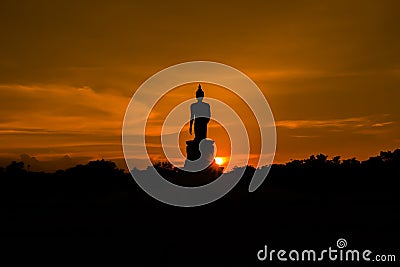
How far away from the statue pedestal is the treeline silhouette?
0.64m

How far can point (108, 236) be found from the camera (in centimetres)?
2188

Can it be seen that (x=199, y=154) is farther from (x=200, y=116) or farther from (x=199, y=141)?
(x=200, y=116)

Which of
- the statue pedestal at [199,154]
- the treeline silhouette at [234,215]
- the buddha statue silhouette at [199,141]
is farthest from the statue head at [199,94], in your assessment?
the treeline silhouette at [234,215]

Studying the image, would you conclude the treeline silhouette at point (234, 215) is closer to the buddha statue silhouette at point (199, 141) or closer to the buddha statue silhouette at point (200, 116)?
the buddha statue silhouette at point (199, 141)

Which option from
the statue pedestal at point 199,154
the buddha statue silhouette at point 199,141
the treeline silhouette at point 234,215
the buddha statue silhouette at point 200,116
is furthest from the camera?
the buddha statue silhouette at point 200,116

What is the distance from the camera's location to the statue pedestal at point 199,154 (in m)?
30.5

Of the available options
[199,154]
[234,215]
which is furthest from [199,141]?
[234,215]

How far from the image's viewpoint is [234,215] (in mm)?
24047

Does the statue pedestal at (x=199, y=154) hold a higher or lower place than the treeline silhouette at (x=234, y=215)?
higher

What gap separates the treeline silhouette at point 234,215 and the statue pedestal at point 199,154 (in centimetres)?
64

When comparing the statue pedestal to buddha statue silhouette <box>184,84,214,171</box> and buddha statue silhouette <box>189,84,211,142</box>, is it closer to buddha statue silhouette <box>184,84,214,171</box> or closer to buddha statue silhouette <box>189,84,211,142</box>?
buddha statue silhouette <box>184,84,214,171</box>

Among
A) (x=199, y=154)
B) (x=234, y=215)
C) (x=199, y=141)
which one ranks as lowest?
(x=234, y=215)

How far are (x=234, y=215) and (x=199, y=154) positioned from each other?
765 centimetres

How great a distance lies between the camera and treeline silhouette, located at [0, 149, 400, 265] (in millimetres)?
20625
